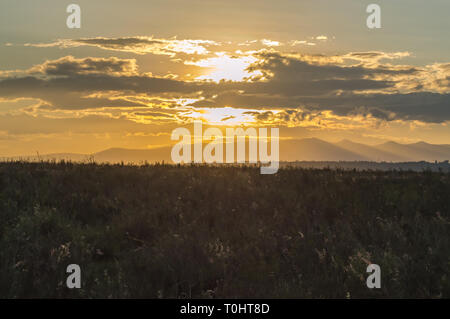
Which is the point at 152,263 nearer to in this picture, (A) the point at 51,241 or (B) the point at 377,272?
(A) the point at 51,241

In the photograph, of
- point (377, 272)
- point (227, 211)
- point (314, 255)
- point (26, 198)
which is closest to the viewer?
point (377, 272)

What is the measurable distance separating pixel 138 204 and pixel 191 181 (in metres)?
2.30

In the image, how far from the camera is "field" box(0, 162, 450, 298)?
269 inches

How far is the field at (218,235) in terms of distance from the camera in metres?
6.82

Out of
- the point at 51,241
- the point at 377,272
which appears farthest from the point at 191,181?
the point at 377,272

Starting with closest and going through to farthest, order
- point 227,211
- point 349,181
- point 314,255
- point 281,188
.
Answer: point 314,255 < point 227,211 < point 281,188 < point 349,181

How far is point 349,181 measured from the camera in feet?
45.2

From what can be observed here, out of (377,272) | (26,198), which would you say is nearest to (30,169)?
(26,198)

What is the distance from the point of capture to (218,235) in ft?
29.5

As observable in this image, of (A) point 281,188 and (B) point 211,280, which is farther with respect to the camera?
(A) point 281,188

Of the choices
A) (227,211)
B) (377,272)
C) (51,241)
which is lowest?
(377,272)

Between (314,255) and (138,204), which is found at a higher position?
(138,204)

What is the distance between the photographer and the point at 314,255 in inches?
317
